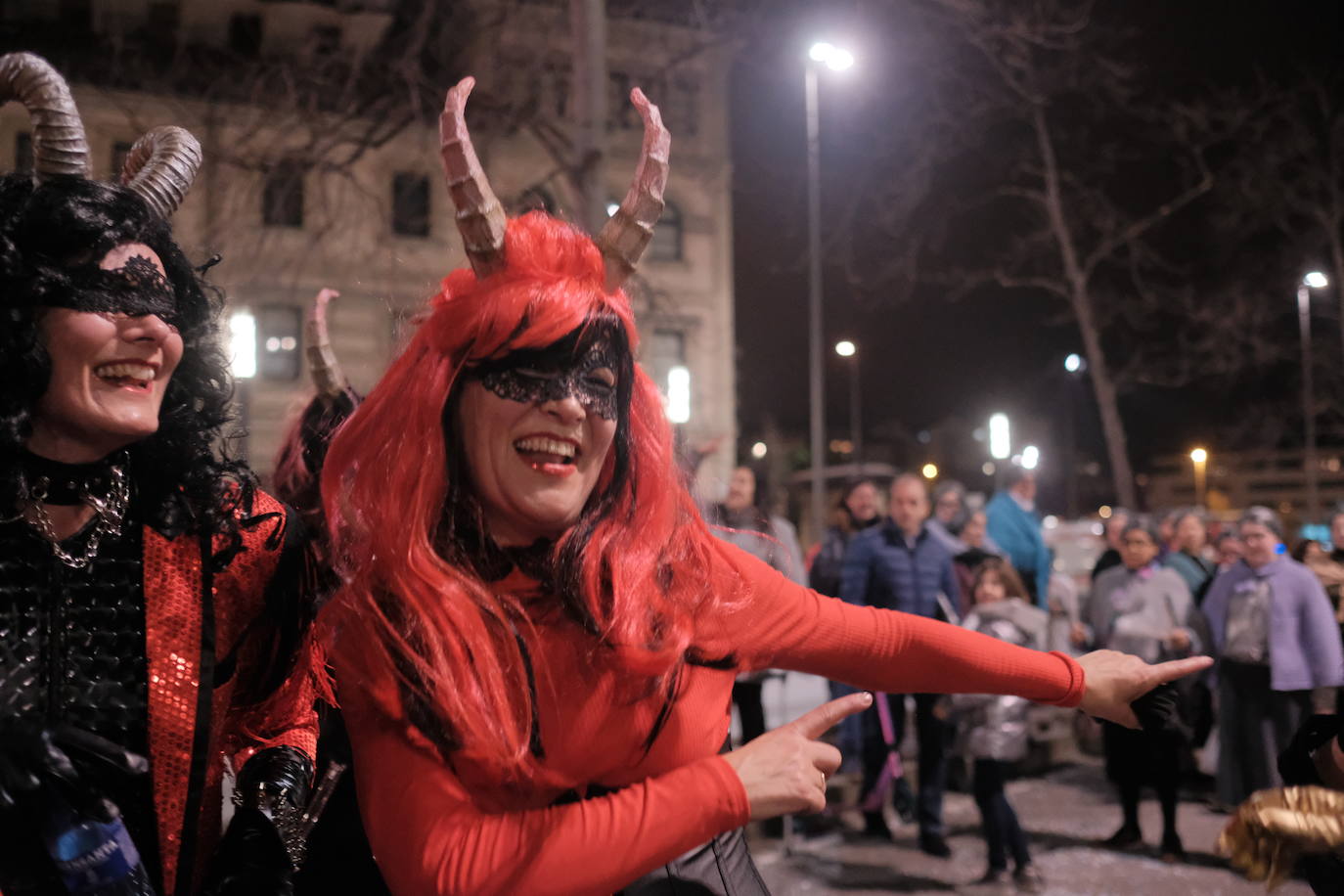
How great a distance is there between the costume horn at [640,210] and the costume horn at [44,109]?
0.89 meters

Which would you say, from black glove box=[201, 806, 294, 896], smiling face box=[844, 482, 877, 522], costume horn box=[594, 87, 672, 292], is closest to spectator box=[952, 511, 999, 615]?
smiling face box=[844, 482, 877, 522]

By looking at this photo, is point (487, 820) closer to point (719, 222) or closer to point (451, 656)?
point (451, 656)

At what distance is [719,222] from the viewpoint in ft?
Result: 87.2

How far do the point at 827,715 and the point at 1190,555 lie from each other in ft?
27.2

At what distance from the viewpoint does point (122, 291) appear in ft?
5.75

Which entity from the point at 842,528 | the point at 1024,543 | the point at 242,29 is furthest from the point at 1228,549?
the point at 242,29

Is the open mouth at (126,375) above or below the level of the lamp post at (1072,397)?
below

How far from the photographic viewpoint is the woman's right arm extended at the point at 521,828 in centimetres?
154

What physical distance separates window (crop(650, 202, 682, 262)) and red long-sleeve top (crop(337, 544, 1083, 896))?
2303 centimetres

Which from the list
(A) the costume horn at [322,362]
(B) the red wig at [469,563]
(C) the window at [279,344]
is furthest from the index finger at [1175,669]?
(C) the window at [279,344]

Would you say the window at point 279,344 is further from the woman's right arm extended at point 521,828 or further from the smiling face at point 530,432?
the woman's right arm extended at point 521,828

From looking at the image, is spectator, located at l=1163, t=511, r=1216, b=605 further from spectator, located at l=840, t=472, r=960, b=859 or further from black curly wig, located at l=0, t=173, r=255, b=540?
black curly wig, located at l=0, t=173, r=255, b=540

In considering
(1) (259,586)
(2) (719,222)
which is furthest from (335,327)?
(1) (259,586)

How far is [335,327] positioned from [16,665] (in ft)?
66.0
